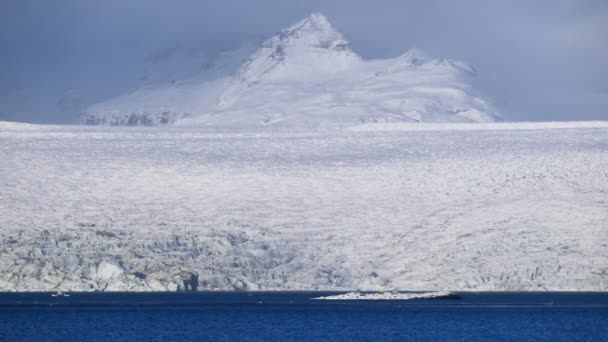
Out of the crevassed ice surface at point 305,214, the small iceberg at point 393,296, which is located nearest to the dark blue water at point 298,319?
the small iceberg at point 393,296

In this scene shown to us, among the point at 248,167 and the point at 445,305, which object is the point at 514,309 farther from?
the point at 248,167

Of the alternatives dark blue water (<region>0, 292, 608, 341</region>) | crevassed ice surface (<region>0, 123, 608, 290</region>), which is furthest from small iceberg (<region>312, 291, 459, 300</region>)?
crevassed ice surface (<region>0, 123, 608, 290</region>)

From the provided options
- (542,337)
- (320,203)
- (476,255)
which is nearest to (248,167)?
(320,203)

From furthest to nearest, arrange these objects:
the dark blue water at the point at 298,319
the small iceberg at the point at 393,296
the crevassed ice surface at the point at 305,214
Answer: the crevassed ice surface at the point at 305,214
the small iceberg at the point at 393,296
the dark blue water at the point at 298,319

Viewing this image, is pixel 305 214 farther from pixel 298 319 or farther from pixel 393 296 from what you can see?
pixel 298 319

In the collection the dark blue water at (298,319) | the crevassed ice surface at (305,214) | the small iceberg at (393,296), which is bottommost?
the dark blue water at (298,319)

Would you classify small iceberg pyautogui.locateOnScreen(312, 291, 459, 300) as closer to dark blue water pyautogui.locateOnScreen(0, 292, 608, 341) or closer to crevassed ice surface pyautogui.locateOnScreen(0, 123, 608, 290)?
dark blue water pyautogui.locateOnScreen(0, 292, 608, 341)

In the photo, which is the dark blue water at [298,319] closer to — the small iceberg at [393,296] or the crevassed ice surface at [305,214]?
the small iceberg at [393,296]
